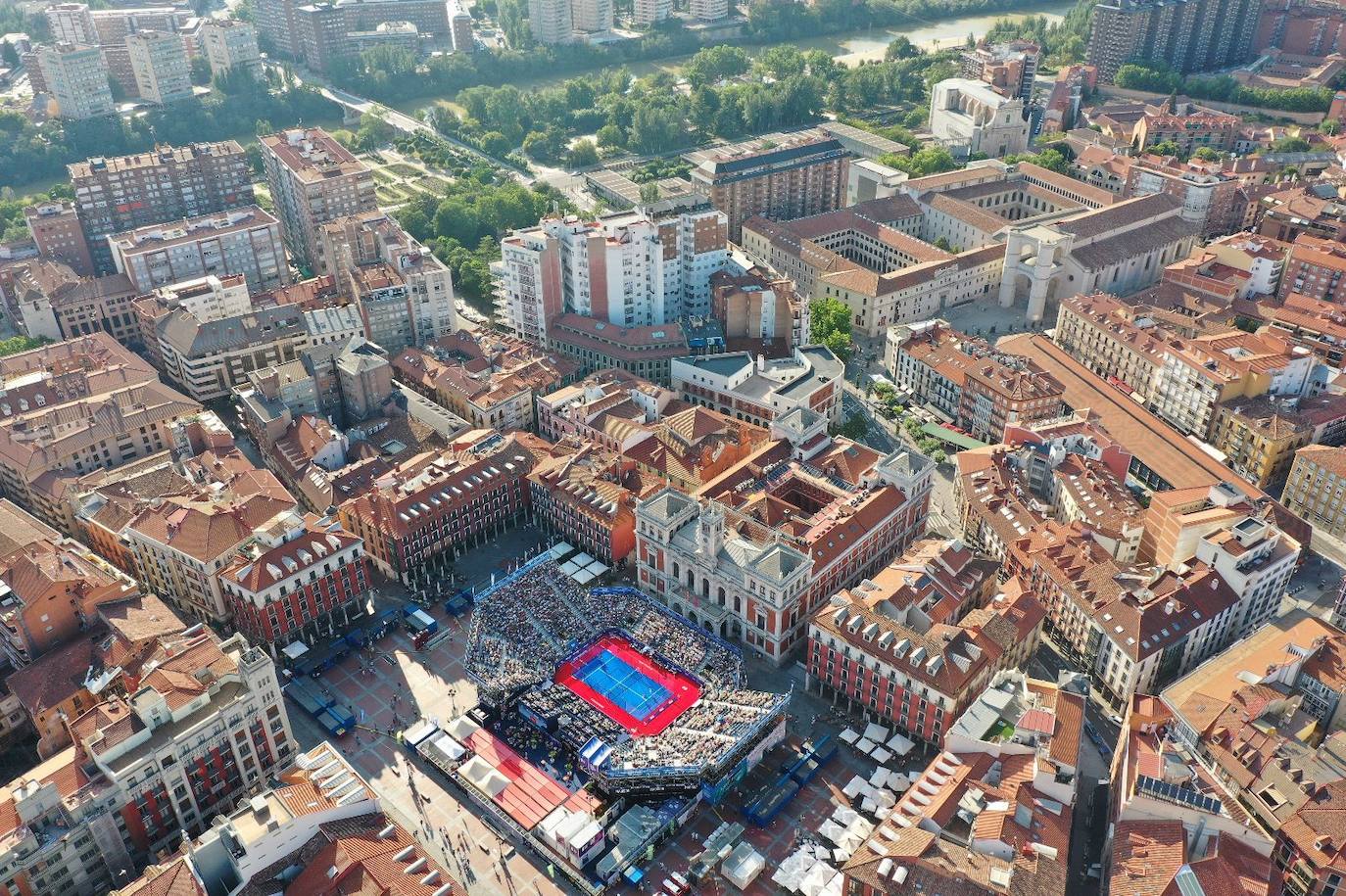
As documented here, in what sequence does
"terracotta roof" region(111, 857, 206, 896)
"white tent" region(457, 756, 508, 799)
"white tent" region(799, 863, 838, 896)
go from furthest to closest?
"white tent" region(457, 756, 508, 799) → "white tent" region(799, 863, 838, 896) → "terracotta roof" region(111, 857, 206, 896)

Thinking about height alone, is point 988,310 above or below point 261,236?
below

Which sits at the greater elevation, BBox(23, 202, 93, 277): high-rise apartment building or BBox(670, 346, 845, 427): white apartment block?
BBox(23, 202, 93, 277): high-rise apartment building

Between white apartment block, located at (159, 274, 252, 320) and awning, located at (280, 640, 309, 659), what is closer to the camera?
awning, located at (280, 640, 309, 659)

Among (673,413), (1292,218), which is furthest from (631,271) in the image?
(1292,218)

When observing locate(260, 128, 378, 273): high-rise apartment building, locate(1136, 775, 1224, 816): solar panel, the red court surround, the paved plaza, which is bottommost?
the paved plaza

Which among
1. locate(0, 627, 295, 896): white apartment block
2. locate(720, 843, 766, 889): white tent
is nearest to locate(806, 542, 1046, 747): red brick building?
locate(720, 843, 766, 889): white tent

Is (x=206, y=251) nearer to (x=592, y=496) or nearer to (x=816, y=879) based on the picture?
(x=592, y=496)

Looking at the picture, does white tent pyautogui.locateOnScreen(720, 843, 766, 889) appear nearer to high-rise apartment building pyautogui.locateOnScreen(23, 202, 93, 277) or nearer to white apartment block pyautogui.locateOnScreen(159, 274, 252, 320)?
white apartment block pyautogui.locateOnScreen(159, 274, 252, 320)

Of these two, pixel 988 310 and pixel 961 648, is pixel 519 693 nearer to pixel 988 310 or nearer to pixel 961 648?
pixel 961 648
